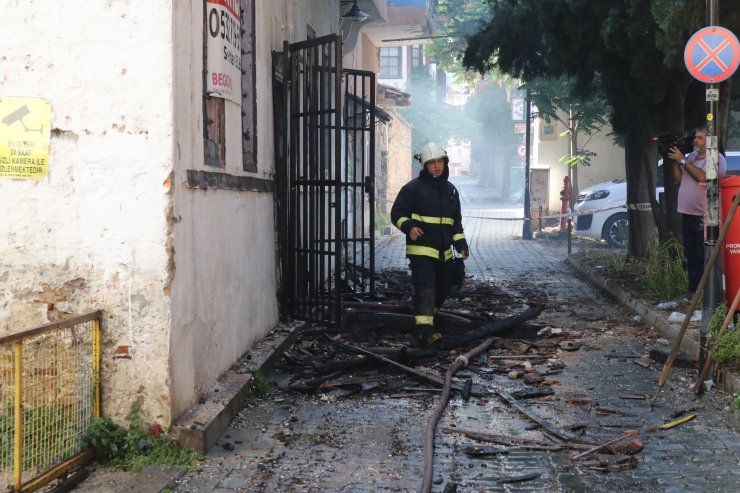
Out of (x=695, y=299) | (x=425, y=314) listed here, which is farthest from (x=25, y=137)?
(x=695, y=299)

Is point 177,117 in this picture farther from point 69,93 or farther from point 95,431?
point 95,431

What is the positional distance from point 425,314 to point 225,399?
3270 mm

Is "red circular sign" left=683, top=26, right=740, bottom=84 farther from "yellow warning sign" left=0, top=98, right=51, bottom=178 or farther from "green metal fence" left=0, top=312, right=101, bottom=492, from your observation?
"green metal fence" left=0, top=312, right=101, bottom=492

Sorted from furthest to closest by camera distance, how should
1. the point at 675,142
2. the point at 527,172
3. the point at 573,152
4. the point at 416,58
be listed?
the point at 416,58, the point at 573,152, the point at 527,172, the point at 675,142

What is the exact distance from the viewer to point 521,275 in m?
16.4

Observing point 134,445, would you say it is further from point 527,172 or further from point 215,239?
point 527,172

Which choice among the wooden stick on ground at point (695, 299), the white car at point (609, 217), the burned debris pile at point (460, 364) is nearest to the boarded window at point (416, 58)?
the white car at point (609, 217)

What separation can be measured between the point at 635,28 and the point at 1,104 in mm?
8259

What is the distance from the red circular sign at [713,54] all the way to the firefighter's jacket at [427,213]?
278 centimetres

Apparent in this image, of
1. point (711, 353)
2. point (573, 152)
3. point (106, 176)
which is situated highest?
point (573, 152)

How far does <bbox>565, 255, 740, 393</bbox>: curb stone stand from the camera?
7078 mm

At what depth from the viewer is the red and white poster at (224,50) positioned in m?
6.80

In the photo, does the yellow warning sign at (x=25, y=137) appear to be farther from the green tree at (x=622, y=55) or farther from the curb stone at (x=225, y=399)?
the green tree at (x=622, y=55)

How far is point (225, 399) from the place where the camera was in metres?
6.31
